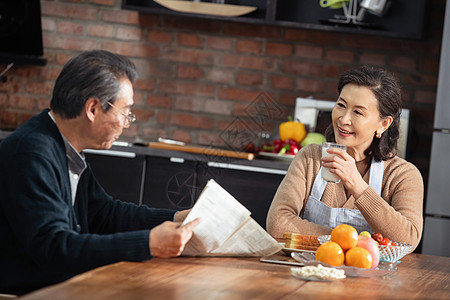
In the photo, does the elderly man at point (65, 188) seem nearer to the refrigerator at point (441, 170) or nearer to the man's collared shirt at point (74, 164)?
the man's collared shirt at point (74, 164)

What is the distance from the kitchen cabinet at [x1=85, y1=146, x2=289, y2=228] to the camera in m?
3.59

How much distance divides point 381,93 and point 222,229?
101 cm

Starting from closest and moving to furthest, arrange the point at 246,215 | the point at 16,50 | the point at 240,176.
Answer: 1. the point at 246,215
2. the point at 240,176
3. the point at 16,50

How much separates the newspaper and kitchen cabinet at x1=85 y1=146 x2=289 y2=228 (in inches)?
73.5

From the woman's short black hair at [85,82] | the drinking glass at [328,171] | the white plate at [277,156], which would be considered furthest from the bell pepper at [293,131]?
the woman's short black hair at [85,82]

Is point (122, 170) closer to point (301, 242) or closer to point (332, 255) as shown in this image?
point (301, 242)

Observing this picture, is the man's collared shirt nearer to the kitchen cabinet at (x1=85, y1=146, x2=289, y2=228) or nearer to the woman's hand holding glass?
the woman's hand holding glass

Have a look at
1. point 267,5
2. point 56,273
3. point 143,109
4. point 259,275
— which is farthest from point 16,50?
point 259,275

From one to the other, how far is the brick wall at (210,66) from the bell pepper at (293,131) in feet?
1.07

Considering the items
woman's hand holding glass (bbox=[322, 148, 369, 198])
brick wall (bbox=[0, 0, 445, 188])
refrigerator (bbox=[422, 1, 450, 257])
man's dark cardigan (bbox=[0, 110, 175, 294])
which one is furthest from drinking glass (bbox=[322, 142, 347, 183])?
brick wall (bbox=[0, 0, 445, 188])

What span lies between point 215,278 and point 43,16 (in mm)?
3320

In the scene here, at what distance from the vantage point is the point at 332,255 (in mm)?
1608

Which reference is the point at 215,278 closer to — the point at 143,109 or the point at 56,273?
the point at 56,273

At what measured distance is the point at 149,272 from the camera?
1438mm
